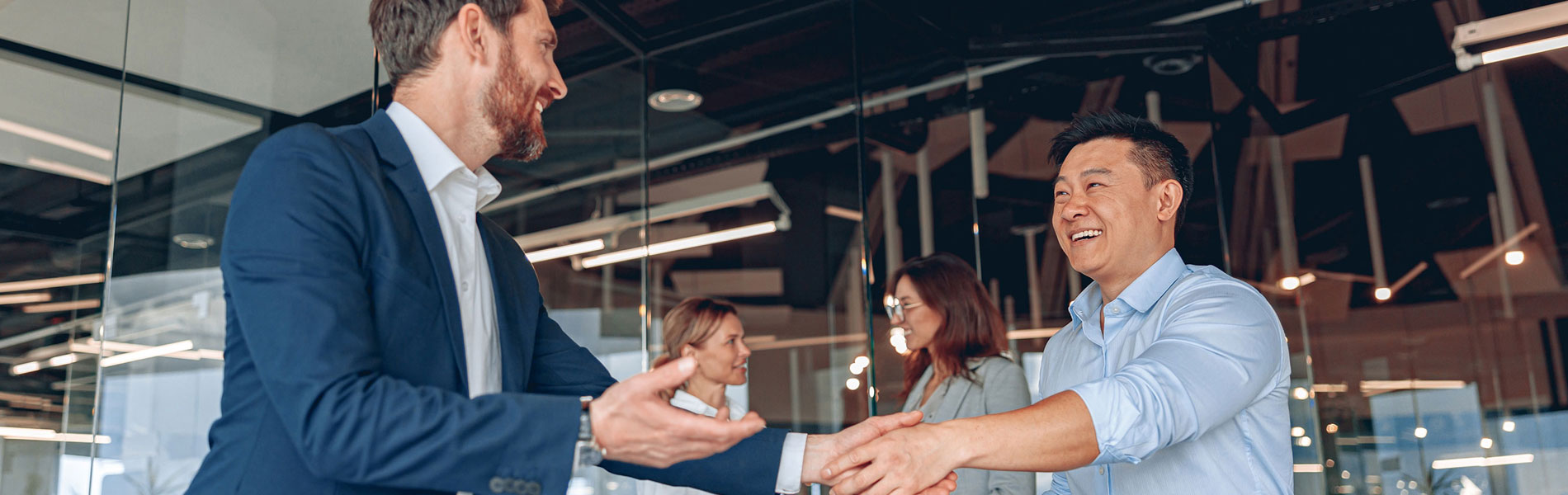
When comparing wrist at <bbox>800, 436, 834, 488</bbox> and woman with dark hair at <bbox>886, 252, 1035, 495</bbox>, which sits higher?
woman with dark hair at <bbox>886, 252, 1035, 495</bbox>

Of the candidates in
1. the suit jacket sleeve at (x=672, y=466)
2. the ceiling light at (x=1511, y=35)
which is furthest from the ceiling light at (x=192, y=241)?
the ceiling light at (x=1511, y=35)

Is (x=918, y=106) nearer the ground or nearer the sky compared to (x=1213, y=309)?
nearer the sky

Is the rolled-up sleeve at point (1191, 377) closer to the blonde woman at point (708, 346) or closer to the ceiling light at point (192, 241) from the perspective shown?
the ceiling light at point (192, 241)

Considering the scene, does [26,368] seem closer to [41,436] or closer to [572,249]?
[41,436]

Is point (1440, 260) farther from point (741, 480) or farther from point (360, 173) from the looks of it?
point (360, 173)

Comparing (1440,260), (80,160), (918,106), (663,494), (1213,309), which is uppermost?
(918,106)

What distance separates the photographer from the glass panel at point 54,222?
239cm

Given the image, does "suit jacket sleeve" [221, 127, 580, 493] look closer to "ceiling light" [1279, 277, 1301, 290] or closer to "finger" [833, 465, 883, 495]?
"finger" [833, 465, 883, 495]

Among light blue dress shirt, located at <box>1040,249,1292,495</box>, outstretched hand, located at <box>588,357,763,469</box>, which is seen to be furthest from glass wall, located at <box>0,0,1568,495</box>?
outstretched hand, located at <box>588,357,763,469</box>

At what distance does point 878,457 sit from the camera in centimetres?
162

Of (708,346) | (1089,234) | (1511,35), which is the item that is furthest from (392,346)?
(1511,35)

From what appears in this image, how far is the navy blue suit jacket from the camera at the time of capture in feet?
3.44

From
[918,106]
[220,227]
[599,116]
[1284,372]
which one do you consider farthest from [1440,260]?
[220,227]

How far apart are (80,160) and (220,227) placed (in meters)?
Result: 0.34
